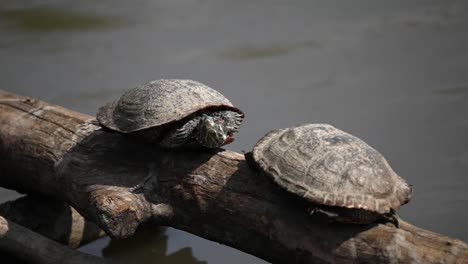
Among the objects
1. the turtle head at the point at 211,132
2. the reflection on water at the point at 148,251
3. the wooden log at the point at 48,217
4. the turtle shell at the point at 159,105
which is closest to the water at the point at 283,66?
the reflection on water at the point at 148,251

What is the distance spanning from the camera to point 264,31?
7.32m

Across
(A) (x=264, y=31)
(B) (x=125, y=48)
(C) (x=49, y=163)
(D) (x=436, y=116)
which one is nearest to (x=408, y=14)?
(A) (x=264, y=31)

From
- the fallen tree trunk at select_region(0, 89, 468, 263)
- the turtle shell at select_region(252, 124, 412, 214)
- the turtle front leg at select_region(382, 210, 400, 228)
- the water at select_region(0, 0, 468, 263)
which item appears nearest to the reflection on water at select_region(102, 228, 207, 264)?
the water at select_region(0, 0, 468, 263)

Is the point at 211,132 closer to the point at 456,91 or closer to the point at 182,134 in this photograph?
the point at 182,134

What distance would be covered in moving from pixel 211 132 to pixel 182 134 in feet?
0.52

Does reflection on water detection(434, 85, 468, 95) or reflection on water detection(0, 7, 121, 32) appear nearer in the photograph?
reflection on water detection(434, 85, 468, 95)

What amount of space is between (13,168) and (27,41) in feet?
12.8

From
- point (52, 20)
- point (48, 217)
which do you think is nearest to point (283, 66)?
point (48, 217)

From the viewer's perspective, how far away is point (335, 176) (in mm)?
2967

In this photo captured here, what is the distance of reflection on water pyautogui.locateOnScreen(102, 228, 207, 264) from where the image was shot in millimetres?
4254

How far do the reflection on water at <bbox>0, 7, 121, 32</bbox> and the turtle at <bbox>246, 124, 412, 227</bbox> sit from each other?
5188 mm

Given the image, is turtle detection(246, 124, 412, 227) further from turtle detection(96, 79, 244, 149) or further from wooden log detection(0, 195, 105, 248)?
wooden log detection(0, 195, 105, 248)

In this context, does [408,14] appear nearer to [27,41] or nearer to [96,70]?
[96,70]

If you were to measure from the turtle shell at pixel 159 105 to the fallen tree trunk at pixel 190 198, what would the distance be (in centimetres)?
21
